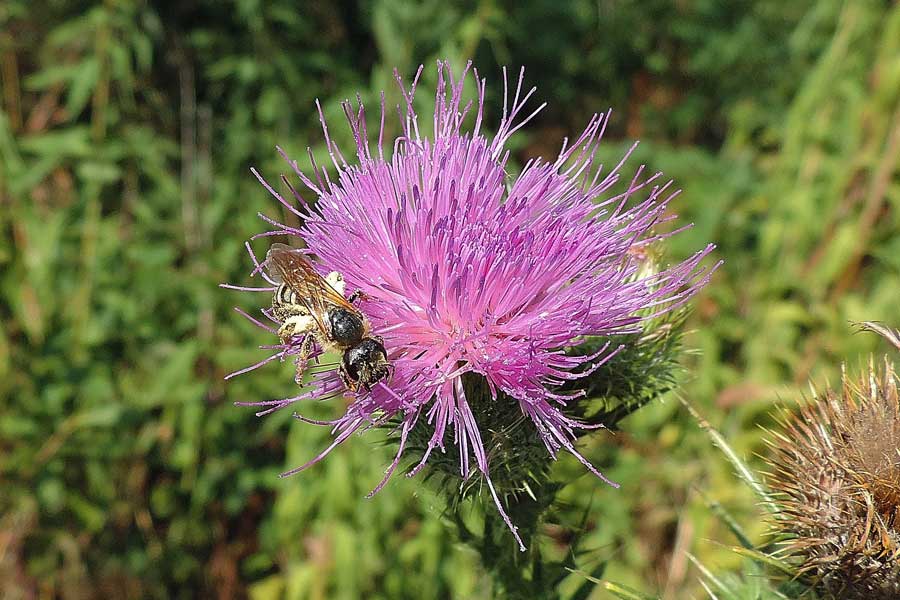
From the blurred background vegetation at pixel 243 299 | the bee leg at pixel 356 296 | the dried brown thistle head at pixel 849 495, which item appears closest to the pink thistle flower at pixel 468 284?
the bee leg at pixel 356 296

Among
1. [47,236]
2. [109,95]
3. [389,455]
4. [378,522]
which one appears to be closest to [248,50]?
[109,95]

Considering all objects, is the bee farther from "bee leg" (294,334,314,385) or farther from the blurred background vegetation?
the blurred background vegetation

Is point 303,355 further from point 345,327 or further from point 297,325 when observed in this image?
point 345,327

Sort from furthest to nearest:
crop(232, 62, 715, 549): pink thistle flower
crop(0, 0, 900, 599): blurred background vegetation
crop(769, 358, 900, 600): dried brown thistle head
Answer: crop(0, 0, 900, 599): blurred background vegetation < crop(232, 62, 715, 549): pink thistle flower < crop(769, 358, 900, 600): dried brown thistle head

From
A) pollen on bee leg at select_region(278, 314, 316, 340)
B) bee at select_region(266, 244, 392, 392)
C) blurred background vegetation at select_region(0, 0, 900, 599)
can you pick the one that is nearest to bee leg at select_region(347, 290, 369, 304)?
bee at select_region(266, 244, 392, 392)

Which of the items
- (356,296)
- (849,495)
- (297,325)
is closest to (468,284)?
(356,296)

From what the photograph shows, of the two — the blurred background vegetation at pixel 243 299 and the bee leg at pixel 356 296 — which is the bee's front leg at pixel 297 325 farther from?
the blurred background vegetation at pixel 243 299
